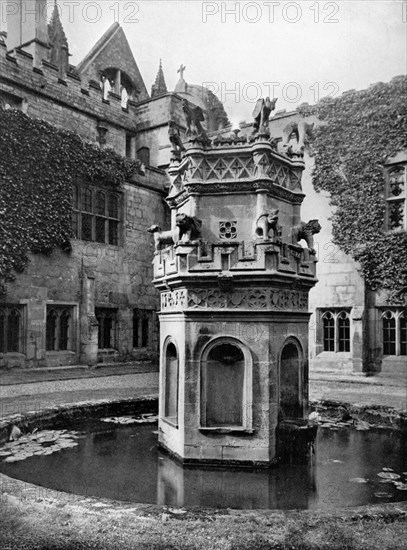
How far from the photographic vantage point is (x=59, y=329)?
17.5 meters

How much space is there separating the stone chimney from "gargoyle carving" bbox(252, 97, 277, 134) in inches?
→ 612

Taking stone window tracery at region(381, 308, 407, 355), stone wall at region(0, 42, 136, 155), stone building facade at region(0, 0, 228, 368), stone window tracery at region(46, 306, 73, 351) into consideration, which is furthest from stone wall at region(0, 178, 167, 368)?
stone window tracery at region(381, 308, 407, 355)

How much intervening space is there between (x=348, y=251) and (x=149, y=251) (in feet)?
28.0

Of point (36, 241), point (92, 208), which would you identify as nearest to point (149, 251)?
point (92, 208)

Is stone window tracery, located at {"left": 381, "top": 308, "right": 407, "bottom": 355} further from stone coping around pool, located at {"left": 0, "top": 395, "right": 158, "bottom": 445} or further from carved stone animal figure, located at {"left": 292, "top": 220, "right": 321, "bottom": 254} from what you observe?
carved stone animal figure, located at {"left": 292, "top": 220, "right": 321, "bottom": 254}

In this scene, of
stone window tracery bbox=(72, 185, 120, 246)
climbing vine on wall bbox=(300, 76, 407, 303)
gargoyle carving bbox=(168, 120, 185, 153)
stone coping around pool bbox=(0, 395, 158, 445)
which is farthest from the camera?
stone window tracery bbox=(72, 185, 120, 246)

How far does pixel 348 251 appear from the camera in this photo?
1859 cm

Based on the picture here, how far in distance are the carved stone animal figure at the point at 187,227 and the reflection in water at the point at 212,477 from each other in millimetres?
2925

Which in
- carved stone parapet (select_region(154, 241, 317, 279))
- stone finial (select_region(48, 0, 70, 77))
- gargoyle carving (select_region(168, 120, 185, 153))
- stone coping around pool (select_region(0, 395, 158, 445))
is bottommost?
stone coping around pool (select_region(0, 395, 158, 445))

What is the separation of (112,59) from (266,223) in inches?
1049

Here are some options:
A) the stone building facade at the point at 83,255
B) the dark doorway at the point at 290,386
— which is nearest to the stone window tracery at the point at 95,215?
the stone building facade at the point at 83,255

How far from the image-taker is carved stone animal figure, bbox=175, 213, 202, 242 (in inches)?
245

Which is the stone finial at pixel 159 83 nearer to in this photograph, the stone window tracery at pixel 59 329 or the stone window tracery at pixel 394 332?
the stone window tracery at pixel 59 329

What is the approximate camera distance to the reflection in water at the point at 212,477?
496 cm
